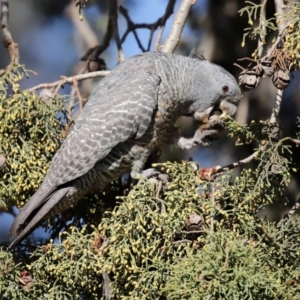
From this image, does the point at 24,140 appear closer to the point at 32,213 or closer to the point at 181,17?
the point at 32,213

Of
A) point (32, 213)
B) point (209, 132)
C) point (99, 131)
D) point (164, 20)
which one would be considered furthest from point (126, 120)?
point (164, 20)

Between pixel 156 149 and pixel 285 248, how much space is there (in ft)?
3.10

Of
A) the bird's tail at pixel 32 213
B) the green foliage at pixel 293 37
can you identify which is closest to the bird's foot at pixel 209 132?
the green foliage at pixel 293 37

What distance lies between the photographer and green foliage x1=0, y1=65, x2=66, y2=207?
2.93m

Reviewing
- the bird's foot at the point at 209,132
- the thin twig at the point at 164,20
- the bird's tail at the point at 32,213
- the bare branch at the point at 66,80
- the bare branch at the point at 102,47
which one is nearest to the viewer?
the bird's tail at the point at 32,213

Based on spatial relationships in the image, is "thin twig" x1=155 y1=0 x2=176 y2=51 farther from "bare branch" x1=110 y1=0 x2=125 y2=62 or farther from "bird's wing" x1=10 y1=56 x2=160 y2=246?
"bird's wing" x1=10 y1=56 x2=160 y2=246

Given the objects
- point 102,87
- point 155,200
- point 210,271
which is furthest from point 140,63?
point 210,271

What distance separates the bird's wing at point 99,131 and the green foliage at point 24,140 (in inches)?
2.4

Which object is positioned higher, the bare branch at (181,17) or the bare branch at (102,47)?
the bare branch at (181,17)

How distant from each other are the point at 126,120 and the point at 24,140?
0.40 metres

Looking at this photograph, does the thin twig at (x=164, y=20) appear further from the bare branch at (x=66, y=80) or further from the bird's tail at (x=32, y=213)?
the bird's tail at (x=32, y=213)

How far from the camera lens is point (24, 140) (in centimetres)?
297

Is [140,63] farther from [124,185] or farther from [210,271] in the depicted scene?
[210,271]

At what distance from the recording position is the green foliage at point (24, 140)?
2928 mm
